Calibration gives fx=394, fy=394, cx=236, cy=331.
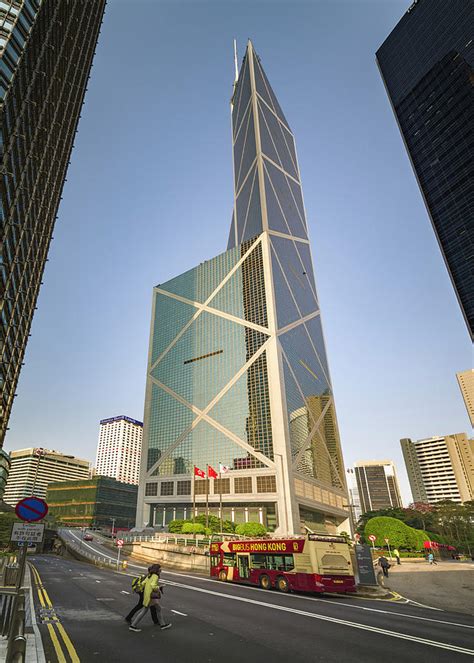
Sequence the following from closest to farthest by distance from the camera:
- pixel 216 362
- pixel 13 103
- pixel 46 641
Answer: pixel 46 641, pixel 13 103, pixel 216 362

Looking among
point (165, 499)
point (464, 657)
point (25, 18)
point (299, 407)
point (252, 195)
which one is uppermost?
point (252, 195)

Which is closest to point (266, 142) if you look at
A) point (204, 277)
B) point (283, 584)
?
point (204, 277)

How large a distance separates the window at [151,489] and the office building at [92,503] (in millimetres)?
63348

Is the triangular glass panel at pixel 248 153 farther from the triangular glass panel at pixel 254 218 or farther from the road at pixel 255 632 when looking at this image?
the road at pixel 255 632

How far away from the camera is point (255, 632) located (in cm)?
1095

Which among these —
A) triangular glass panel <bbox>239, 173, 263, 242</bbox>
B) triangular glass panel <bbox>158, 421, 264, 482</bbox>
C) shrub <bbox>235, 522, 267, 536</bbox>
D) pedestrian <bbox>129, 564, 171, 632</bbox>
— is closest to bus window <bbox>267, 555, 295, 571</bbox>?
pedestrian <bbox>129, 564, 171, 632</bbox>

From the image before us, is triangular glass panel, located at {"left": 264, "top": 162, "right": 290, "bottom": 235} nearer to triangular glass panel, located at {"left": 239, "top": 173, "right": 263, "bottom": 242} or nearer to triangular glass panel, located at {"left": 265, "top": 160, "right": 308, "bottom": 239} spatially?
triangular glass panel, located at {"left": 239, "top": 173, "right": 263, "bottom": 242}

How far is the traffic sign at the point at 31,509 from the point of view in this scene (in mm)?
8141

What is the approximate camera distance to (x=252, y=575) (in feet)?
79.6

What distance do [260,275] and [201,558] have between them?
241 ft

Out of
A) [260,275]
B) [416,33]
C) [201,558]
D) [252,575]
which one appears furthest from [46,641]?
[416,33]

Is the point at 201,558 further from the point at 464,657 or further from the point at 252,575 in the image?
the point at 464,657

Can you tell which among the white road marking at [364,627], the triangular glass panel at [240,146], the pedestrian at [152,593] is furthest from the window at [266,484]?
the triangular glass panel at [240,146]

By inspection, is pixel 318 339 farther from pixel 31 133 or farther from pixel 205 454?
pixel 31 133
